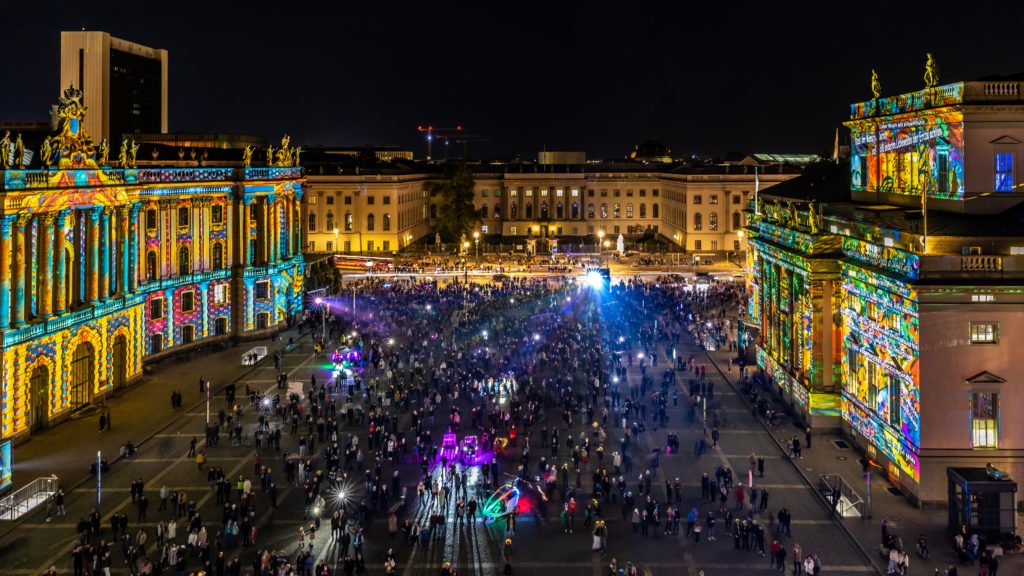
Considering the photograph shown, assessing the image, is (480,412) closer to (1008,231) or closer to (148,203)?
(1008,231)

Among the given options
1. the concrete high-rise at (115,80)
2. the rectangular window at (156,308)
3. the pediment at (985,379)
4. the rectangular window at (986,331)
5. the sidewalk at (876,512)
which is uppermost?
the concrete high-rise at (115,80)

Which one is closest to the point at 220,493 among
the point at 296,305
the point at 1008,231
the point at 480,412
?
the point at 480,412

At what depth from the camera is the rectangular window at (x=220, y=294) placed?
70.1 meters

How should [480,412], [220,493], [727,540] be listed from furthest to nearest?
[480,412]
[220,493]
[727,540]

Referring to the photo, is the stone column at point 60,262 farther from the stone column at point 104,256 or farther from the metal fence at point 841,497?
the metal fence at point 841,497

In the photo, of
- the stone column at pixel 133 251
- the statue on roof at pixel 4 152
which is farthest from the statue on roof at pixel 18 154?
the stone column at pixel 133 251

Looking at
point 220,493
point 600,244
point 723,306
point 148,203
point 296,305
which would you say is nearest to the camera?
point 220,493

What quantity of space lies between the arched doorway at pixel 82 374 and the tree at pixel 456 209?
91.8 m

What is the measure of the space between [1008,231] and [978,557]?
1289 cm

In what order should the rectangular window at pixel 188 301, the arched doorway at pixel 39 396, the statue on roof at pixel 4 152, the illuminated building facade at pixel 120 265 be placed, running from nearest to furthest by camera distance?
the statue on roof at pixel 4 152 → the illuminated building facade at pixel 120 265 → the arched doorway at pixel 39 396 → the rectangular window at pixel 188 301

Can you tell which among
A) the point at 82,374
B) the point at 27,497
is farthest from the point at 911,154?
the point at 82,374

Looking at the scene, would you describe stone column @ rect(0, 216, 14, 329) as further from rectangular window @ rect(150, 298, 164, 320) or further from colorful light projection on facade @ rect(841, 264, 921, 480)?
colorful light projection on facade @ rect(841, 264, 921, 480)

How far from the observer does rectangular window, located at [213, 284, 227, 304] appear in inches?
2761

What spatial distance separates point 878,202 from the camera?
49.9 meters
